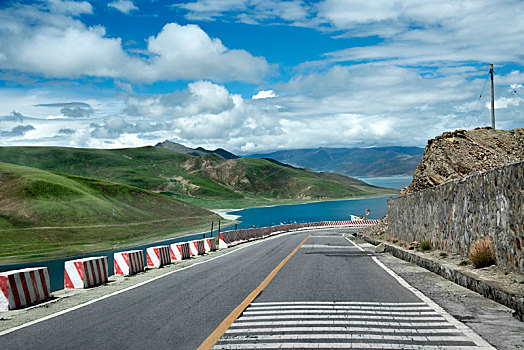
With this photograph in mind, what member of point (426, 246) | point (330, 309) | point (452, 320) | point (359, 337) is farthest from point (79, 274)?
point (426, 246)

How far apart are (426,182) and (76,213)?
8248 centimetres

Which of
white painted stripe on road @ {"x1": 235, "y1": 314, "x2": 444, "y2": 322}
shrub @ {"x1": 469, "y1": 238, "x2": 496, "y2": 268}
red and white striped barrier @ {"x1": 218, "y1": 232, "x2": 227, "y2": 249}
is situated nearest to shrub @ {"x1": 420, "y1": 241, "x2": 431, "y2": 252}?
shrub @ {"x1": 469, "y1": 238, "x2": 496, "y2": 268}

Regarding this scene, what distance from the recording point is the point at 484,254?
11.9m

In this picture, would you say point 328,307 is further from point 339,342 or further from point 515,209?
point 515,209

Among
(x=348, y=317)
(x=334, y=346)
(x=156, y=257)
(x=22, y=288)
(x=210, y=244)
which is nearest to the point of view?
(x=334, y=346)

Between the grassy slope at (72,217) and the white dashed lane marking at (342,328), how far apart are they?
204 feet

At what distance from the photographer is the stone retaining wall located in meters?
10.7

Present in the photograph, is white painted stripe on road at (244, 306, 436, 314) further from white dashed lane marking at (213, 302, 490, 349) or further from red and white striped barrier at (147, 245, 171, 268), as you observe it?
red and white striped barrier at (147, 245, 171, 268)

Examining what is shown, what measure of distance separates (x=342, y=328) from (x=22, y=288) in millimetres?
6917

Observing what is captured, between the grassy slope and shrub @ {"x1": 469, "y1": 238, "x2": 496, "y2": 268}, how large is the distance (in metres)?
61.3

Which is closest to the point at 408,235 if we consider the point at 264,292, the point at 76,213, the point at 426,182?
the point at 426,182

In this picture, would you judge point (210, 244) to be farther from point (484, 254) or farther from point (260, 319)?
point (260, 319)

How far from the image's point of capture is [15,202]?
9388cm

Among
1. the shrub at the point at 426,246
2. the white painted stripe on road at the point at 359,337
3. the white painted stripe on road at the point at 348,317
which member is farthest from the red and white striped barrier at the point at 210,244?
the white painted stripe on road at the point at 359,337
